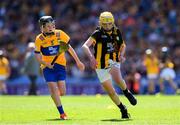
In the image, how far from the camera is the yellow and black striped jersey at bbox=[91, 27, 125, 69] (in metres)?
15.6

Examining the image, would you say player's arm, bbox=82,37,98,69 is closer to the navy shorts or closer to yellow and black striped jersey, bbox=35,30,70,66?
yellow and black striped jersey, bbox=35,30,70,66

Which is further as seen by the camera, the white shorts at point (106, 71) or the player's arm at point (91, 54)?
the white shorts at point (106, 71)

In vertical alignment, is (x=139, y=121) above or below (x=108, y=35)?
below

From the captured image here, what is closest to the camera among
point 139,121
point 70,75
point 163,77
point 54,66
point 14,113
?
point 139,121

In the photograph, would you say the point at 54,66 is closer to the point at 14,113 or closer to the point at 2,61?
the point at 14,113

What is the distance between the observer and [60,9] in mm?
38688

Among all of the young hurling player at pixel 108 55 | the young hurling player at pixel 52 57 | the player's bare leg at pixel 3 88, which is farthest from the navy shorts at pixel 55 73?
the player's bare leg at pixel 3 88

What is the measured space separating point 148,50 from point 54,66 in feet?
56.3

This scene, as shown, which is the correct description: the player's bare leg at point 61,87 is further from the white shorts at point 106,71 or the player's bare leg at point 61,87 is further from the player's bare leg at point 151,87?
the player's bare leg at point 151,87

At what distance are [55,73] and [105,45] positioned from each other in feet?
4.60

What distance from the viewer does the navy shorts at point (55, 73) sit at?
15977 mm

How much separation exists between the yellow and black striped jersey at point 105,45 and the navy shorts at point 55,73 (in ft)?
3.10

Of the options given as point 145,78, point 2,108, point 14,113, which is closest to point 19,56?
point 145,78

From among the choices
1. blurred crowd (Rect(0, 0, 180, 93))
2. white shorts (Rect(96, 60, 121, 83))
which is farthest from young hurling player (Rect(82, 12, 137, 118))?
blurred crowd (Rect(0, 0, 180, 93))
